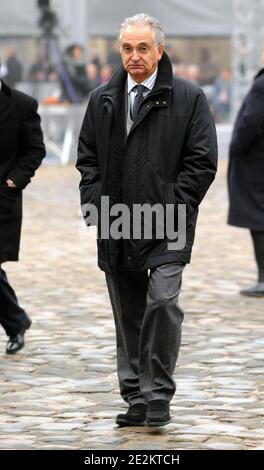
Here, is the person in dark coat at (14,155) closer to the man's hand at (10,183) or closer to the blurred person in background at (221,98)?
the man's hand at (10,183)

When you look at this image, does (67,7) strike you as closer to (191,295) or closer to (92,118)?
(191,295)

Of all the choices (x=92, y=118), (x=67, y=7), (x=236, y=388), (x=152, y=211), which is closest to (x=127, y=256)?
(x=152, y=211)

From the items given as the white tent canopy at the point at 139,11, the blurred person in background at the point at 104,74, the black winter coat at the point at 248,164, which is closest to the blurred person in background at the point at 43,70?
the blurred person in background at the point at 104,74

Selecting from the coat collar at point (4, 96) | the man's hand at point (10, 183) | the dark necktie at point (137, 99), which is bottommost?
the man's hand at point (10, 183)

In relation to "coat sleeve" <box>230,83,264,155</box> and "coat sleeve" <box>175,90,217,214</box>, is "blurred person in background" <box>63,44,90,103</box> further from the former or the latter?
"coat sleeve" <box>175,90,217,214</box>

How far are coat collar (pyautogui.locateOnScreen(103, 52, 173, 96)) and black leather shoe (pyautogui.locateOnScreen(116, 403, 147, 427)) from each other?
1.47m

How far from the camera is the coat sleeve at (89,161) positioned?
6.93 metres

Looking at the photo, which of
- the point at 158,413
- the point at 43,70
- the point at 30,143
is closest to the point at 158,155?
the point at 158,413

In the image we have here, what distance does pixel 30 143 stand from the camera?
888 cm

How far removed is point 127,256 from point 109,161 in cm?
45

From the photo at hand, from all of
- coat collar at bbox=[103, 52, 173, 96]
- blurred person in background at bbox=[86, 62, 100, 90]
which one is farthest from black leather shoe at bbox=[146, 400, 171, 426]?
blurred person in background at bbox=[86, 62, 100, 90]

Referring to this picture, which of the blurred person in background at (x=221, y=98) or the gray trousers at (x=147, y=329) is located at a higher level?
the gray trousers at (x=147, y=329)

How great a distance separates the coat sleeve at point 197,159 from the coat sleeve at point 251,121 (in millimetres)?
4863

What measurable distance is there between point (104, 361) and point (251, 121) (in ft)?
11.5
